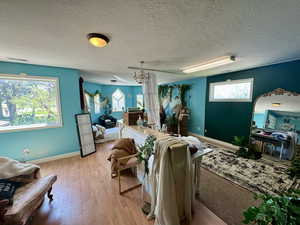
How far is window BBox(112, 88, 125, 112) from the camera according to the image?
25.1ft

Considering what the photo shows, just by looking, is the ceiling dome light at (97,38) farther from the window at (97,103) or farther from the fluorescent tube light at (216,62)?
the window at (97,103)

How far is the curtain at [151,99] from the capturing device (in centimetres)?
286

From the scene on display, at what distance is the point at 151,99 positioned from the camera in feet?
9.45

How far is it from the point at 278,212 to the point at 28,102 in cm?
463

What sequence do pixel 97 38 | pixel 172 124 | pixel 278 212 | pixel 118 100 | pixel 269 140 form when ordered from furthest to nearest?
pixel 118 100, pixel 172 124, pixel 269 140, pixel 97 38, pixel 278 212

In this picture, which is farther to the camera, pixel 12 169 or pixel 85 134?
pixel 85 134

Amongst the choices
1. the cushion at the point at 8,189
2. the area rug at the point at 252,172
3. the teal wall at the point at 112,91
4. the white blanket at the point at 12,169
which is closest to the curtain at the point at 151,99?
the area rug at the point at 252,172

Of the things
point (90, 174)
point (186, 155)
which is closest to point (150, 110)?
point (186, 155)

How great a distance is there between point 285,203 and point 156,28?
2001mm

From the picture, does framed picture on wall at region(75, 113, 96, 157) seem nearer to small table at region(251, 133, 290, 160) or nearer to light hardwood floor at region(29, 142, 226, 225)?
light hardwood floor at region(29, 142, 226, 225)

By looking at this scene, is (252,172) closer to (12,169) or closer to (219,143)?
(219,143)

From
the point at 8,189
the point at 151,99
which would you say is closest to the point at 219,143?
the point at 151,99

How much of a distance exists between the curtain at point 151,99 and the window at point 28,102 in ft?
7.98

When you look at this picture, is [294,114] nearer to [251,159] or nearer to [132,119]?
[251,159]
